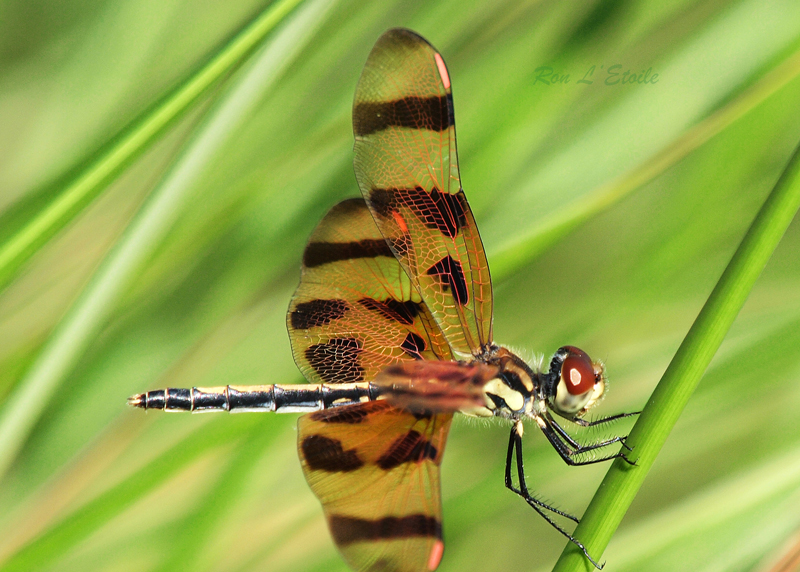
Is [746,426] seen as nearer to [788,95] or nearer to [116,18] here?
[788,95]

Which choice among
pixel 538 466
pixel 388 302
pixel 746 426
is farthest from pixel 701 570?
pixel 388 302

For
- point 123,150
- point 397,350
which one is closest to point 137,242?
point 123,150

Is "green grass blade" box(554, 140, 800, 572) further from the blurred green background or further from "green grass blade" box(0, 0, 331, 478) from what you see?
"green grass blade" box(0, 0, 331, 478)

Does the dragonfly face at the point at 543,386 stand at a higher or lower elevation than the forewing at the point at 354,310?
lower

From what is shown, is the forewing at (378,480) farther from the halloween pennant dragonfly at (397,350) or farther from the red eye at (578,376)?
the red eye at (578,376)
